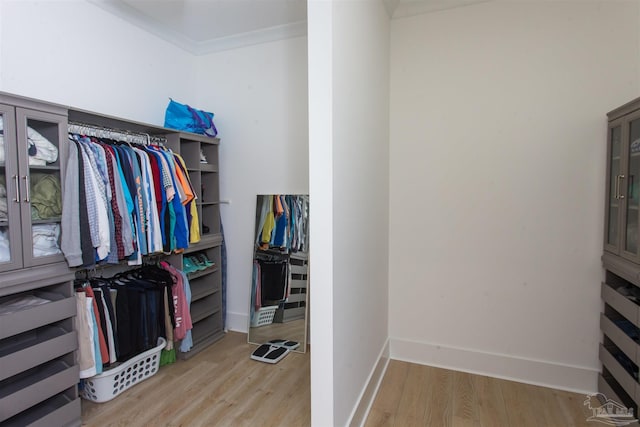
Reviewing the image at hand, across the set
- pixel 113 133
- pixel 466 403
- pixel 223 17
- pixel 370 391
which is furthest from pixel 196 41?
pixel 466 403

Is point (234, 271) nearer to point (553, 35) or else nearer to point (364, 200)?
point (364, 200)

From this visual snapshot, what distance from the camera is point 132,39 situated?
2748 millimetres

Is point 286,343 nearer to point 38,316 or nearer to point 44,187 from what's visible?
point 38,316

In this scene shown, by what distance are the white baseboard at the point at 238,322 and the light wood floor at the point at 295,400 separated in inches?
24.4

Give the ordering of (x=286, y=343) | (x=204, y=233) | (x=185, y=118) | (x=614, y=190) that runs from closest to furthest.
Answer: (x=614, y=190)
(x=185, y=118)
(x=286, y=343)
(x=204, y=233)

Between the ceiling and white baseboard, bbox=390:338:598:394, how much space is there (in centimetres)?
254

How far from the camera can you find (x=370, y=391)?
7.30 ft

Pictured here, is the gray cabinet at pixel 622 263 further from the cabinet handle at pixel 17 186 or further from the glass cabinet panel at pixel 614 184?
the cabinet handle at pixel 17 186

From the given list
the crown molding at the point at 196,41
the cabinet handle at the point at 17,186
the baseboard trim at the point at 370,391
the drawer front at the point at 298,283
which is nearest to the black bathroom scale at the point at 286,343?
the drawer front at the point at 298,283

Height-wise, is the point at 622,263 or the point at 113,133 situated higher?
the point at 113,133

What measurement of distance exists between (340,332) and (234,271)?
1899mm

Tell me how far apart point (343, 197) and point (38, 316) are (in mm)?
1701

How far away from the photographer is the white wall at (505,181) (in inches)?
88.6

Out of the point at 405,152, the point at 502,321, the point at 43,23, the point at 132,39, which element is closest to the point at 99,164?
the point at 43,23
